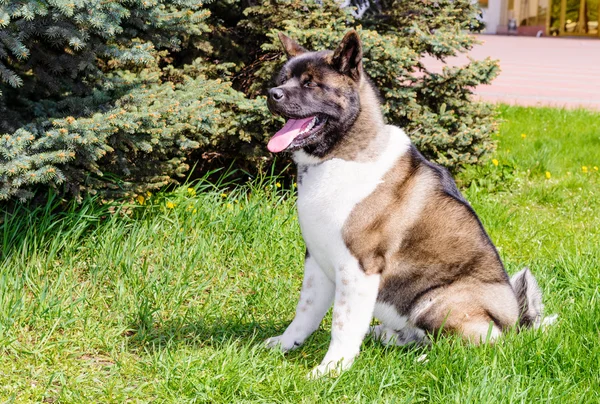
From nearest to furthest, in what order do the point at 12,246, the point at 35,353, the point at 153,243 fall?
the point at 35,353 < the point at 12,246 < the point at 153,243

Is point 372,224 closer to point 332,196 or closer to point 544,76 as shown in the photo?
point 332,196

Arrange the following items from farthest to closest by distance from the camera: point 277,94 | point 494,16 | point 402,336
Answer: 1. point 494,16
2. point 402,336
3. point 277,94

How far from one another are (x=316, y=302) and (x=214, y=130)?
148 centimetres

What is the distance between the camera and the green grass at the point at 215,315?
3.05m

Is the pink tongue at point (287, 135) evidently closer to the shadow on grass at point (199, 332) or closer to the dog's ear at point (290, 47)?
the dog's ear at point (290, 47)

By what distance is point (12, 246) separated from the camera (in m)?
4.00

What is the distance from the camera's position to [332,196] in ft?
10.3

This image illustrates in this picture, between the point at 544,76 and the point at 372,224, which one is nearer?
the point at 372,224

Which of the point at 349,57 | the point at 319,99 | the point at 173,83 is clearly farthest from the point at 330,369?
the point at 173,83

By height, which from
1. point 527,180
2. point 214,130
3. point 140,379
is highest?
point 214,130

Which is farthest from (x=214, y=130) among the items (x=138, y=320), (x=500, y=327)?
(x=500, y=327)

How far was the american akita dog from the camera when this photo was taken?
3.13 m

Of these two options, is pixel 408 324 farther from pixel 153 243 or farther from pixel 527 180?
pixel 527 180

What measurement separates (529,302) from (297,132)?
1.42 m
